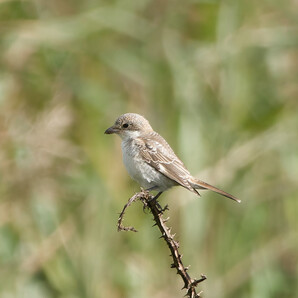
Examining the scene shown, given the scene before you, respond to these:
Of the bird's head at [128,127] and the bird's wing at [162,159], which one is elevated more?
the bird's head at [128,127]

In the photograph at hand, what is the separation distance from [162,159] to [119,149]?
1.10 m

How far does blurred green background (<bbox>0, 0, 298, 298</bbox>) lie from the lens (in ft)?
15.4

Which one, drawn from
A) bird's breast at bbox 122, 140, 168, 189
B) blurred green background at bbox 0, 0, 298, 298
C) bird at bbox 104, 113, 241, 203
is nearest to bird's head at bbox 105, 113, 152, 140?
bird at bbox 104, 113, 241, 203

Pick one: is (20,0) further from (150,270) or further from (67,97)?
(150,270)

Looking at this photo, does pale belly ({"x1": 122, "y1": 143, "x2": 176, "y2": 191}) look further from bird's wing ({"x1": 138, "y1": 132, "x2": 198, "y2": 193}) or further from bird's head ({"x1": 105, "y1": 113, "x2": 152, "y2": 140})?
bird's head ({"x1": 105, "y1": 113, "x2": 152, "y2": 140})

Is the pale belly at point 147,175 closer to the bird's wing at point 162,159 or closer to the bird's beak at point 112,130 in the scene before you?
the bird's wing at point 162,159

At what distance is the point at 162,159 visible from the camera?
13.1 feet

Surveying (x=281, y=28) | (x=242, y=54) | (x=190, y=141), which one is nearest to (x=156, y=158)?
(x=190, y=141)

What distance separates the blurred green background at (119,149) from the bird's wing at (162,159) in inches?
23.5

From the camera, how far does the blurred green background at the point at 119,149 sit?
469 cm

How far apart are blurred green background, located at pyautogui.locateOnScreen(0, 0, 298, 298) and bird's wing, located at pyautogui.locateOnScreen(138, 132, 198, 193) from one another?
0.60 metres

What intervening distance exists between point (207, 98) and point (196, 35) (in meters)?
0.66

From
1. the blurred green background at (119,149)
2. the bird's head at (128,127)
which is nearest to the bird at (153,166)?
the bird's head at (128,127)

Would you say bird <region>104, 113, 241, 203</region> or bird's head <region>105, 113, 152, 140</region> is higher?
bird's head <region>105, 113, 152, 140</region>
